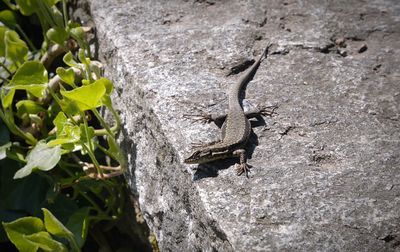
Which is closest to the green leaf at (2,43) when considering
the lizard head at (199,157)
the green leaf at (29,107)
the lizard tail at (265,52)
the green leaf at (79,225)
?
the green leaf at (29,107)

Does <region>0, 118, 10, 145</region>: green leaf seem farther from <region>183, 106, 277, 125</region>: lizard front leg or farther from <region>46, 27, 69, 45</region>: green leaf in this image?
<region>183, 106, 277, 125</region>: lizard front leg

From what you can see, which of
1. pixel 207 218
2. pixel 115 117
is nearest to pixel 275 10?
pixel 115 117

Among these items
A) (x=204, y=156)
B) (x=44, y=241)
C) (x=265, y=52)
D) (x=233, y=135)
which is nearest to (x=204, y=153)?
(x=204, y=156)

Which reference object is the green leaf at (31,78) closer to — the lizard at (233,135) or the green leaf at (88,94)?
the green leaf at (88,94)

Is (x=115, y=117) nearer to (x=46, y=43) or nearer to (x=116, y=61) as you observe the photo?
(x=116, y=61)

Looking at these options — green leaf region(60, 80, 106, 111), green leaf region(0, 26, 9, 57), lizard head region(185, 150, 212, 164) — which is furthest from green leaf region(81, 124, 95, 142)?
green leaf region(0, 26, 9, 57)

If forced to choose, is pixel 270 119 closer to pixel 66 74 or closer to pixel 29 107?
pixel 66 74
